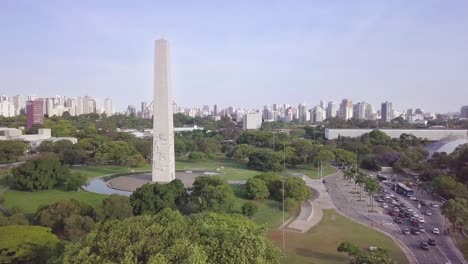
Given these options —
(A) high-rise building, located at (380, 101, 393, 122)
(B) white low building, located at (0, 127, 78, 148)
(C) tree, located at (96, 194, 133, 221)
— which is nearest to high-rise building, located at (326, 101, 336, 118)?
(A) high-rise building, located at (380, 101, 393, 122)

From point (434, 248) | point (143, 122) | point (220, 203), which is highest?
point (143, 122)

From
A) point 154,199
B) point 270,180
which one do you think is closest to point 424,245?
point 270,180

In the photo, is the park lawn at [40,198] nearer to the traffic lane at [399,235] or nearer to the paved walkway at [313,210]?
the paved walkway at [313,210]

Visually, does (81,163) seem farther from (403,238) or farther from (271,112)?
(271,112)

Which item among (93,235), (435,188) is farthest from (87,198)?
(435,188)

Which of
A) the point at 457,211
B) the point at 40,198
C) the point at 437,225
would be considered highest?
the point at 457,211

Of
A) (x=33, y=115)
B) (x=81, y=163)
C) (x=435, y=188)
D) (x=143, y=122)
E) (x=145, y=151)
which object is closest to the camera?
(x=435, y=188)

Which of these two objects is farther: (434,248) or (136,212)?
(136,212)

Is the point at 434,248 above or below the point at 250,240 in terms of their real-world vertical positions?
below

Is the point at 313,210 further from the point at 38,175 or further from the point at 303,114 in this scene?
the point at 303,114
